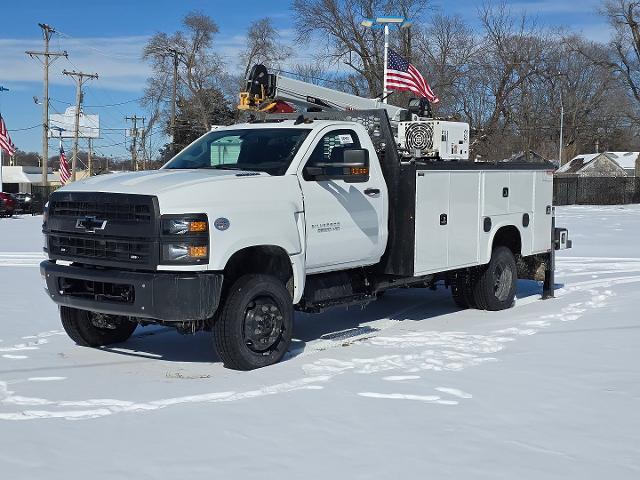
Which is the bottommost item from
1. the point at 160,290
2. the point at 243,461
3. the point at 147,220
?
the point at 243,461

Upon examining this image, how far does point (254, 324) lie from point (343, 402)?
49.3 inches

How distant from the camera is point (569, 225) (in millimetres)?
27359

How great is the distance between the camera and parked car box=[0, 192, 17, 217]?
3184 centimetres

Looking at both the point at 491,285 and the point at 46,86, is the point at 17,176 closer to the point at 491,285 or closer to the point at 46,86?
the point at 46,86

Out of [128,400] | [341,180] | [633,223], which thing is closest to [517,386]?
[341,180]

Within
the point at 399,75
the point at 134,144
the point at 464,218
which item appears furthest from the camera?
the point at 134,144

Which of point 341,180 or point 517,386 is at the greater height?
point 341,180

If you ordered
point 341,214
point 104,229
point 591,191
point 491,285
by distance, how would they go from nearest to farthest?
point 104,229, point 341,214, point 491,285, point 591,191

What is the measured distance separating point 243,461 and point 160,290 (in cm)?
191

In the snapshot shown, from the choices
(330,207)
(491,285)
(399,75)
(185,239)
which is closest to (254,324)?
(185,239)

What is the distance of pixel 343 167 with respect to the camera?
7320 mm

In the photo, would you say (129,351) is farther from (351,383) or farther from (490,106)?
(490,106)

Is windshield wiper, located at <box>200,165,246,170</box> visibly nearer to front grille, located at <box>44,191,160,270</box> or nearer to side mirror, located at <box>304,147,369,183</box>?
side mirror, located at <box>304,147,369,183</box>

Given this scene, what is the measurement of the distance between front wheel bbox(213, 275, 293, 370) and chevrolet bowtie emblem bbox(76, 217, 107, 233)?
3.77ft
